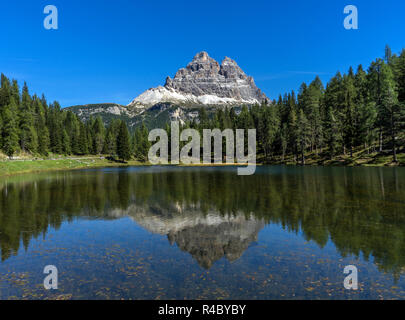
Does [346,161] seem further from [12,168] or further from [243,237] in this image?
[12,168]

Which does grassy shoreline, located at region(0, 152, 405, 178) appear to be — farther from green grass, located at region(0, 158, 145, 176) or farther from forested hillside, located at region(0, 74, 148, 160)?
forested hillside, located at region(0, 74, 148, 160)

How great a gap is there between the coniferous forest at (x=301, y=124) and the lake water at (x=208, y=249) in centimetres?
6385

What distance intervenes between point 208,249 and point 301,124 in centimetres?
9755

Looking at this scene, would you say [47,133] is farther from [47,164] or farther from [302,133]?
[302,133]

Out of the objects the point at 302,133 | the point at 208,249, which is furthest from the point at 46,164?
the point at 208,249

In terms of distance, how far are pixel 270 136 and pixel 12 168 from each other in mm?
100092

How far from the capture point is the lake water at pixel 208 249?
10.1 metres

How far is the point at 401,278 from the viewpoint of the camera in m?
10.5

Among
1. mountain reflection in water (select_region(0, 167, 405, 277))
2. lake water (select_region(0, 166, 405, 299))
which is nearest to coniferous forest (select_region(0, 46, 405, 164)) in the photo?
mountain reflection in water (select_region(0, 167, 405, 277))

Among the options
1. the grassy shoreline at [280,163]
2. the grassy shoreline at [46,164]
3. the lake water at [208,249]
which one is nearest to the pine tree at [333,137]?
the grassy shoreline at [280,163]

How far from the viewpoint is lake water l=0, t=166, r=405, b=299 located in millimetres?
10141

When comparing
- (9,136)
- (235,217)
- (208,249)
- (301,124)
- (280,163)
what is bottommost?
(208,249)

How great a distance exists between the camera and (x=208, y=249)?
15.0 m
